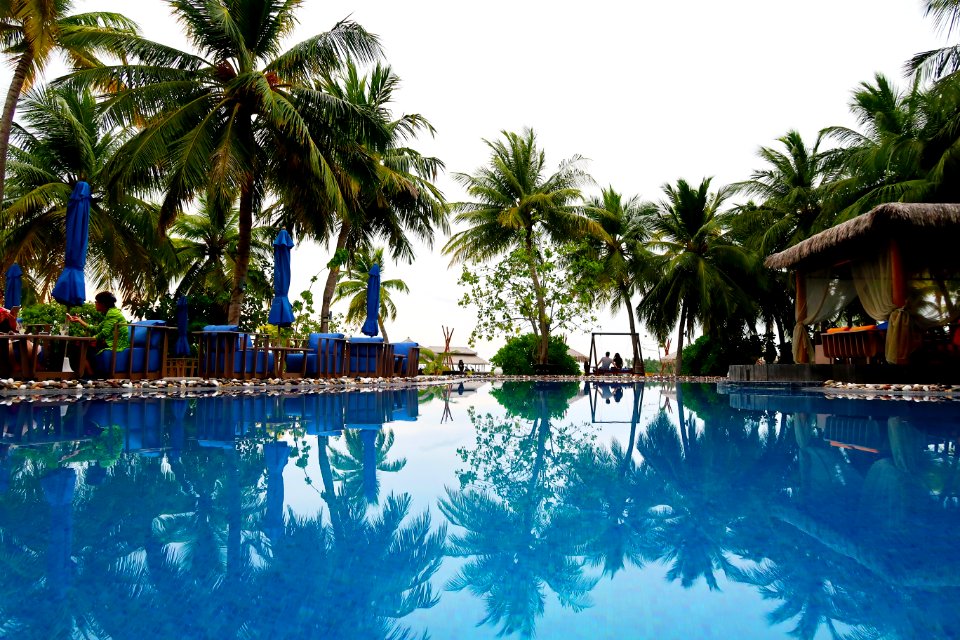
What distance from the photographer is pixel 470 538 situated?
199cm

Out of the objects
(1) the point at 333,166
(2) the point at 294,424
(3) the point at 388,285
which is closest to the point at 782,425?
(2) the point at 294,424

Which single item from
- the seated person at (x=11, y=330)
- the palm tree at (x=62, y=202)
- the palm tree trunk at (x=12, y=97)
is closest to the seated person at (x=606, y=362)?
the palm tree at (x=62, y=202)

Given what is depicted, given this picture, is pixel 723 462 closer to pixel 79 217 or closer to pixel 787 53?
pixel 79 217

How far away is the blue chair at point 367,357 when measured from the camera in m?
12.2

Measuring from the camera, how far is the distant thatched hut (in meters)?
9.69

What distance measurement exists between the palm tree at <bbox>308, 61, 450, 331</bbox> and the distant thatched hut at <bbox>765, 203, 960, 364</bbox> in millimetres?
9398

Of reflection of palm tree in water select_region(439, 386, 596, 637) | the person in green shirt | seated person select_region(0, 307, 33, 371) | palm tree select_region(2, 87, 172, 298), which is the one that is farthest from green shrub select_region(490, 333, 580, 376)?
reflection of palm tree in water select_region(439, 386, 596, 637)

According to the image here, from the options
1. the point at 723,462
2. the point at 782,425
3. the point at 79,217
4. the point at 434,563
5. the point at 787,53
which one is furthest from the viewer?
the point at 787,53

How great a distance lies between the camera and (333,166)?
1236 cm

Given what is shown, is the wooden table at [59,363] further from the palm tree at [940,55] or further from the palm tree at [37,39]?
the palm tree at [940,55]

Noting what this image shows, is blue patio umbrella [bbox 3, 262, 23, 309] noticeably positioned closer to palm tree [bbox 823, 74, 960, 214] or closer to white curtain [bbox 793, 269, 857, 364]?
white curtain [bbox 793, 269, 857, 364]

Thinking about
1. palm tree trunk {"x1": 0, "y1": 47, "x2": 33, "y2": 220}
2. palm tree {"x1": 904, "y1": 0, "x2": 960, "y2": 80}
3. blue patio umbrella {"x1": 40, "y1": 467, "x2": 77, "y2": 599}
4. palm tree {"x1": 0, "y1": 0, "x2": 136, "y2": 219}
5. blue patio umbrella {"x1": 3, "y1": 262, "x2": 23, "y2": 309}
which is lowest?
blue patio umbrella {"x1": 40, "y1": 467, "x2": 77, "y2": 599}

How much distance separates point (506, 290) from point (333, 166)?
27.5 feet

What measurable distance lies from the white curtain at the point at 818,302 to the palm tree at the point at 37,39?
45.3 feet
